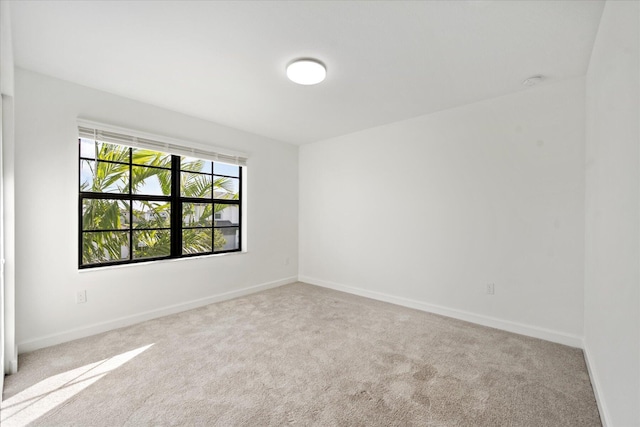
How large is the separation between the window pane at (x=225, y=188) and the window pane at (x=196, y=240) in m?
0.51

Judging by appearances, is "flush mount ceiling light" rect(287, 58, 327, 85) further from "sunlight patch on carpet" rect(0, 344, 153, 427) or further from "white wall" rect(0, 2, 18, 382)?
"sunlight patch on carpet" rect(0, 344, 153, 427)

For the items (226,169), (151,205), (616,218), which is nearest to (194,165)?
(226,169)

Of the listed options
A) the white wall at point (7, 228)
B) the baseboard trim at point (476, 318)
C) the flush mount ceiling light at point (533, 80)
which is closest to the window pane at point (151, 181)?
the white wall at point (7, 228)

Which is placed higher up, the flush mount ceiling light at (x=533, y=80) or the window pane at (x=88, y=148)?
the flush mount ceiling light at (x=533, y=80)

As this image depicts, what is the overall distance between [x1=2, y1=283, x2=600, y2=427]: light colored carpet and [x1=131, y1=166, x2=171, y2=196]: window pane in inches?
58.5

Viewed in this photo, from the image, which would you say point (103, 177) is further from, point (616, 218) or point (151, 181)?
point (616, 218)

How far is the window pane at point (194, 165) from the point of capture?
11.9ft

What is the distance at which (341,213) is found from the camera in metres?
4.44

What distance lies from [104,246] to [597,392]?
174 inches

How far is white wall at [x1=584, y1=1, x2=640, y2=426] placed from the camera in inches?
47.5

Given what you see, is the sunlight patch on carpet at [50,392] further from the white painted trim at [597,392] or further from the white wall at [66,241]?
the white painted trim at [597,392]

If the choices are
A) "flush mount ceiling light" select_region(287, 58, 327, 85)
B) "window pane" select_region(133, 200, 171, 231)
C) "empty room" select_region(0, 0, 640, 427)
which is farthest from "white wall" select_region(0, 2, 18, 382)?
"flush mount ceiling light" select_region(287, 58, 327, 85)

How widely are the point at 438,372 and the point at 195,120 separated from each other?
368 cm

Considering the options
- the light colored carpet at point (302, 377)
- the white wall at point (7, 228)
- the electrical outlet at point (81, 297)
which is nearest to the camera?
the light colored carpet at point (302, 377)
